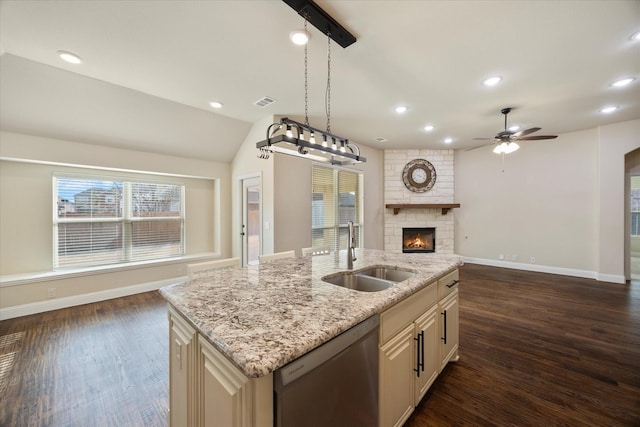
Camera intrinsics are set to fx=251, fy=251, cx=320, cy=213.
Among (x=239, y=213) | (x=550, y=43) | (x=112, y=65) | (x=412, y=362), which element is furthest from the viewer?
(x=239, y=213)

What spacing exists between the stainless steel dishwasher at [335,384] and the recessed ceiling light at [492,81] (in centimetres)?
314

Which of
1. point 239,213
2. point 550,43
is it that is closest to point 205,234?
point 239,213

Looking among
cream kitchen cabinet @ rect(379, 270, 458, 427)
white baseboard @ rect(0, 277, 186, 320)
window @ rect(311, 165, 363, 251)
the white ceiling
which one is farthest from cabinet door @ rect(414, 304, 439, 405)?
white baseboard @ rect(0, 277, 186, 320)

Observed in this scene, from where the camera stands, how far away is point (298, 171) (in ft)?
14.3

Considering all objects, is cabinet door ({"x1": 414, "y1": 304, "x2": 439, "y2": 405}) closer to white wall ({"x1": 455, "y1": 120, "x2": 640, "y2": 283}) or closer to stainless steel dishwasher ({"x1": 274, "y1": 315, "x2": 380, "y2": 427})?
stainless steel dishwasher ({"x1": 274, "y1": 315, "x2": 380, "y2": 427})

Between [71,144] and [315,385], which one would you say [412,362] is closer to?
[315,385]

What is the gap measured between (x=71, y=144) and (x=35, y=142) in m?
0.36

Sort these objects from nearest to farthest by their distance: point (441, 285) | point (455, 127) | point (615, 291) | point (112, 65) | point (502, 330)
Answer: point (441, 285)
point (112, 65)
point (502, 330)
point (615, 291)
point (455, 127)

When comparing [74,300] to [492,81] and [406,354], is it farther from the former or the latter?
[492,81]

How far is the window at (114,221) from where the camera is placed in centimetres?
400

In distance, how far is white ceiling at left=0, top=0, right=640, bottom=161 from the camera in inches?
76.3

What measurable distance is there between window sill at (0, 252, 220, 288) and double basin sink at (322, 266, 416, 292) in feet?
13.3

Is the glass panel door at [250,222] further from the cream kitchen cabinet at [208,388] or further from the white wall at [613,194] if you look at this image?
the white wall at [613,194]

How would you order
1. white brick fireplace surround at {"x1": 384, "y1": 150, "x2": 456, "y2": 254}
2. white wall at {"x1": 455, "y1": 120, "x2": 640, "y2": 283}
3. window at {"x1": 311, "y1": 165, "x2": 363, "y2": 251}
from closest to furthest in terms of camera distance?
white wall at {"x1": 455, "y1": 120, "x2": 640, "y2": 283} < window at {"x1": 311, "y1": 165, "x2": 363, "y2": 251} < white brick fireplace surround at {"x1": 384, "y1": 150, "x2": 456, "y2": 254}
